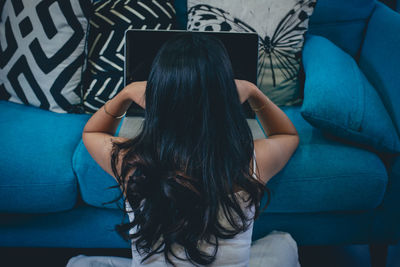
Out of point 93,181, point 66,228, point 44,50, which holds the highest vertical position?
point 44,50

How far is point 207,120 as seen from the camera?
62cm

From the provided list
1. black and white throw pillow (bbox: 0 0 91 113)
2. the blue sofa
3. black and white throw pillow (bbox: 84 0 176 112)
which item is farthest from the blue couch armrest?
black and white throw pillow (bbox: 0 0 91 113)

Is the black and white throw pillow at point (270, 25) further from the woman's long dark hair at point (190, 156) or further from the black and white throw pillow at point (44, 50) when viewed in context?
the woman's long dark hair at point (190, 156)

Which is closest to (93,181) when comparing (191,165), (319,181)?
(191,165)

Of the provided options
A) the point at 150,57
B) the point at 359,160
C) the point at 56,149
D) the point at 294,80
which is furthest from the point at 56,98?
the point at 359,160

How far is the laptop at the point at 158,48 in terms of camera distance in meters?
1.01

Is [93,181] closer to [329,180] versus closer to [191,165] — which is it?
[191,165]

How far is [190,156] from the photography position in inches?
25.2

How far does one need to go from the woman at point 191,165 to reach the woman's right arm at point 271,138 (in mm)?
65

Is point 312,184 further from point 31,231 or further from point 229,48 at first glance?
point 31,231

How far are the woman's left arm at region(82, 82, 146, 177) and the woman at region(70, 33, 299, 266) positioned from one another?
0.10 metres

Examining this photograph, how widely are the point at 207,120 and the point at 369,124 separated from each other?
59 cm

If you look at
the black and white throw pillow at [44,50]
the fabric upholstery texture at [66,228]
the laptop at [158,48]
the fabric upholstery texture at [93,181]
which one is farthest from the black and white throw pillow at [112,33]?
the fabric upholstery texture at [66,228]

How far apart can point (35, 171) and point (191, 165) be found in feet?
1.95
